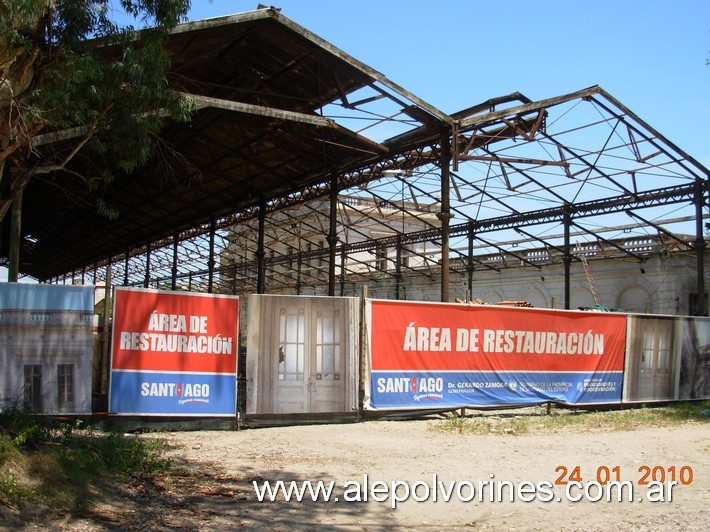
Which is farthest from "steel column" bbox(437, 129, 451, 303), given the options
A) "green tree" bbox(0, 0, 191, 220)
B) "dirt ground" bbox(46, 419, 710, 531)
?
"green tree" bbox(0, 0, 191, 220)

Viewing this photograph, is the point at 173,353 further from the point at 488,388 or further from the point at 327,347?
the point at 488,388

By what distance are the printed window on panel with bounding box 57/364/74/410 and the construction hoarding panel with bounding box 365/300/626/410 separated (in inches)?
194

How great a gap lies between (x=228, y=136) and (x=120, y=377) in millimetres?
11877

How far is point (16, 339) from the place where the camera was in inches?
368

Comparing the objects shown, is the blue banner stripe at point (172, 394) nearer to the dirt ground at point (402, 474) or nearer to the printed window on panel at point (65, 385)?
the dirt ground at point (402, 474)

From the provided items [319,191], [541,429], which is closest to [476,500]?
[541,429]

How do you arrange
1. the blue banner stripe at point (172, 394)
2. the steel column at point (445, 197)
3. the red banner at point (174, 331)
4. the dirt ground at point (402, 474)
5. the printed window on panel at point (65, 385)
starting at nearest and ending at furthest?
the dirt ground at point (402, 474) < the printed window on panel at point (65, 385) < the blue banner stripe at point (172, 394) < the red banner at point (174, 331) < the steel column at point (445, 197)

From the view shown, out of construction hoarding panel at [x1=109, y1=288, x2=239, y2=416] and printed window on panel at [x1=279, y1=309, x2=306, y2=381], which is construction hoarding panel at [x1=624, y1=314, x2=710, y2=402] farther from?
construction hoarding panel at [x1=109, y1=288, x2=239, y2=416]

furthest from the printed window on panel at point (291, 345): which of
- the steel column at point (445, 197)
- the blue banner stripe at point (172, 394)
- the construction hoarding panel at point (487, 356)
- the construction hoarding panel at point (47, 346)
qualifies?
the steel column at point (445, 197)

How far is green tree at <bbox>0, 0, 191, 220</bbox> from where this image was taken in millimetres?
7977

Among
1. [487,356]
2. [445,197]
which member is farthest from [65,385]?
[445,197]

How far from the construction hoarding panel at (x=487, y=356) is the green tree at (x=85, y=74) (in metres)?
5.17

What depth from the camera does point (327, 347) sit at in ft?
37.8

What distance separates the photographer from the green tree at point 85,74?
7977 millimetres
